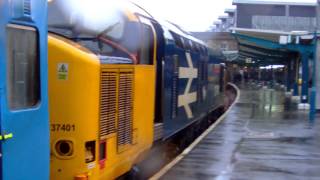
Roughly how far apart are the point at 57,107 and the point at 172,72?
5.02 m

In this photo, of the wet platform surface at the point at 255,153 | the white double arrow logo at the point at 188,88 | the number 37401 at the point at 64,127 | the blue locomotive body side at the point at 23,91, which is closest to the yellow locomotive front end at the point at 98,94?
the number 37401 at the point at 64,127

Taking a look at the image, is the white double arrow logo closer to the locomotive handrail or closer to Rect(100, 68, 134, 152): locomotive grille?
the locomotive handrail

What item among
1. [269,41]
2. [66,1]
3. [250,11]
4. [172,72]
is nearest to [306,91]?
[269,41]

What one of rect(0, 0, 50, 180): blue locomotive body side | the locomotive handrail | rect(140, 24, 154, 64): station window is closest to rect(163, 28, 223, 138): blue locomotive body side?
rect(140, 24, 154, 64): station window

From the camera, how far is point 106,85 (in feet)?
22.6

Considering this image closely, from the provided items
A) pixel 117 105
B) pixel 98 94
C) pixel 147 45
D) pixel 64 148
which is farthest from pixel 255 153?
pixel 64 148

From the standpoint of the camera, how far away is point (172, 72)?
11.1m

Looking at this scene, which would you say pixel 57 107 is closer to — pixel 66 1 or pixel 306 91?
pixel 66 1

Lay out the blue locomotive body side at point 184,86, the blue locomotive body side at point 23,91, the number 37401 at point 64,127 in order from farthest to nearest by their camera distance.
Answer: the blue locomotive body side at point 184,86
the number 37401 at point 64,127
the blue locomotive body side at point 23,91

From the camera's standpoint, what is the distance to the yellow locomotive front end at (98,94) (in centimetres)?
622

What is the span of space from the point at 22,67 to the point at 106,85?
2135mm

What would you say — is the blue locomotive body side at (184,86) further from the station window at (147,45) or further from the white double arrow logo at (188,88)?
the station window at (147,45)

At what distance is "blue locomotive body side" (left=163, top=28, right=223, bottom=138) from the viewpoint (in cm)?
1061

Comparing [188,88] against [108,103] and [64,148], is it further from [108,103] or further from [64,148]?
[64,148]
